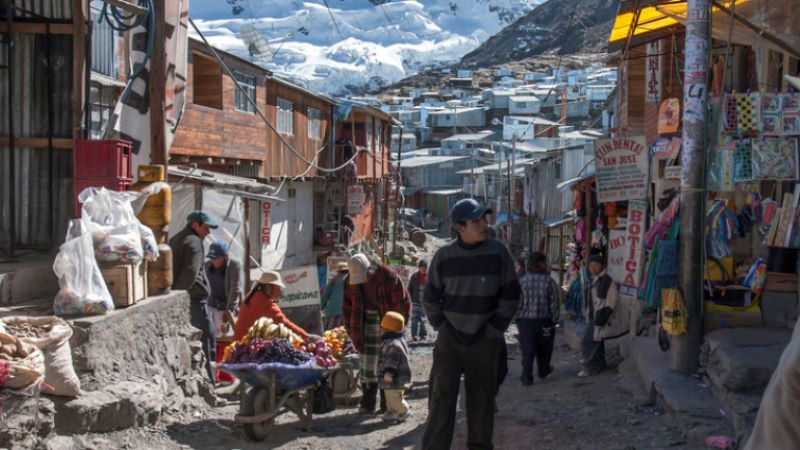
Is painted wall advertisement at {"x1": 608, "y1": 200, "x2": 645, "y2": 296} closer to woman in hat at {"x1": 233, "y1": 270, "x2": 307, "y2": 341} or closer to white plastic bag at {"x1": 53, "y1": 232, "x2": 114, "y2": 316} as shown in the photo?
woman in hat at {"x1": 233, "y1": 270, "x2": 307, "y2": 341}

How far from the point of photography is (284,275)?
14656 mm

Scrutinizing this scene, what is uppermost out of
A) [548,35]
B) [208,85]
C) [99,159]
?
[548,35]

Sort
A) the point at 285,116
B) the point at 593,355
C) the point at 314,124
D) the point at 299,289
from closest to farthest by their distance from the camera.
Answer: the point at 593,355 < the point at 299,289 < the point at 285,116 < the point at 314,124

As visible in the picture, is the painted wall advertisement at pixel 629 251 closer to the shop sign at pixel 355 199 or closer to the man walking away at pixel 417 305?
the man walking away at pixel 417 305

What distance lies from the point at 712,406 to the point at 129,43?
6907 mm

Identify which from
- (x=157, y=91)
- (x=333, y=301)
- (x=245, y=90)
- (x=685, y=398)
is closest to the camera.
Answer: (x=685, y=398)

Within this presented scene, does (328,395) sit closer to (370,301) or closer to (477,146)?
(370,301)

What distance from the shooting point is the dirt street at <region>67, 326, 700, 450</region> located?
22.6 ft

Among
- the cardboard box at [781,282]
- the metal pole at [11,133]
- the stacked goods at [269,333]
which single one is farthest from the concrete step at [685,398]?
the metal pole at [11,133]

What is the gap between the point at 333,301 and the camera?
13.7 metres

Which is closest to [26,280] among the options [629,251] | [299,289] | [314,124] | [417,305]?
[299,289]

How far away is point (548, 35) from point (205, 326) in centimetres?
12590

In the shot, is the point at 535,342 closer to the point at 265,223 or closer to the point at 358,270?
the point at 358,270

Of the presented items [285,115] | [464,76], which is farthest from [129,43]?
[464,76]
